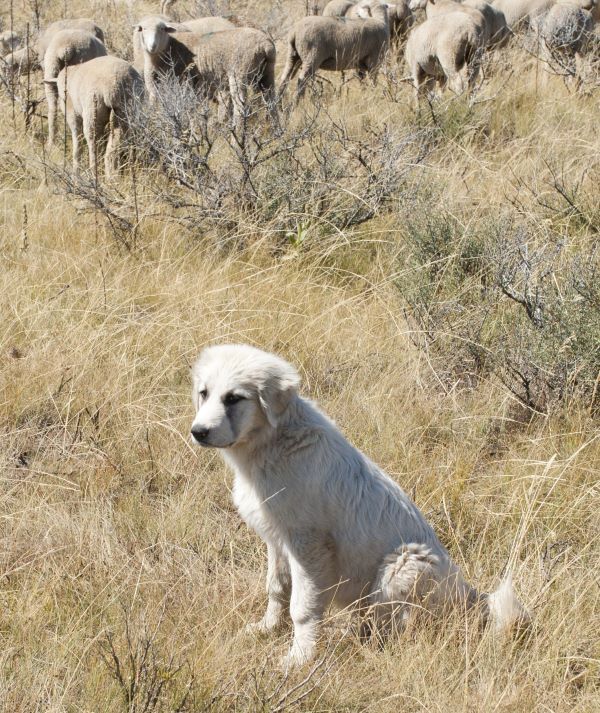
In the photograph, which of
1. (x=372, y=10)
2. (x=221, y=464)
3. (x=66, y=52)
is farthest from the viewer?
(x=372, y=10)

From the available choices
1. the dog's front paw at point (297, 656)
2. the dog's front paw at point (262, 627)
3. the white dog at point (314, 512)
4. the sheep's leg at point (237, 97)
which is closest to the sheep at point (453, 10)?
the sheep's leg at point (237, 97)

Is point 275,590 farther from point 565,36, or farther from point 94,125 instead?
point 565,36

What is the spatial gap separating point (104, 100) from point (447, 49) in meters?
3.85

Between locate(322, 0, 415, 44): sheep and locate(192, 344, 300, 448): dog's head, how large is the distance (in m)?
10.8

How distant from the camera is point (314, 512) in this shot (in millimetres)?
3445

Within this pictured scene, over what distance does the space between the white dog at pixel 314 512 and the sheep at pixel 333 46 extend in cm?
802

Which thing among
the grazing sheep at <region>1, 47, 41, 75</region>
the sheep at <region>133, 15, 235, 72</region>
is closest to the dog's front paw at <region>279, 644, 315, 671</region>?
the sheep at <region>133, 15, 235, 72</region>

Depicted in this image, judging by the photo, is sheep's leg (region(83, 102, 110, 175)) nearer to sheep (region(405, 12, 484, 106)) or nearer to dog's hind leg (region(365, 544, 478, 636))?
sheep (region(405, 12, 484, 106))

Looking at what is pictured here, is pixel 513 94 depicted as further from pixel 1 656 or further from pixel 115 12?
pixel 115 12

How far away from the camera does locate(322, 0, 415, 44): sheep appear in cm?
1377

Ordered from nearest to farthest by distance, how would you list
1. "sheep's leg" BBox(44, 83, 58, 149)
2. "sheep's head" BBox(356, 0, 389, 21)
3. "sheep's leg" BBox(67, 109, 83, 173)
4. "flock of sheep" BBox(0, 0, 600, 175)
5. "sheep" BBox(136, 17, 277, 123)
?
"flock of sheep" BBox(0, 0, 600, 175) < "sheep's leg" BBox(67, 109, 83, 173) < "sheep's leg" BBox(44, 83, 58, 149) < "sheep" BBox(136, 17, 277, 123) < "sheep's head" BBox(356, 0, 389, 21)

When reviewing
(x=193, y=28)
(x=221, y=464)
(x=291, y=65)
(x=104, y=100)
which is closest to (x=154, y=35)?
(x=193, y=28)

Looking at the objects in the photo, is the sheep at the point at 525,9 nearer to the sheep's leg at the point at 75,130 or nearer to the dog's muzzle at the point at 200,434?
the sheep's leg at the point at 75,130

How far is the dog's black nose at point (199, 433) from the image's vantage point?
3211mm
